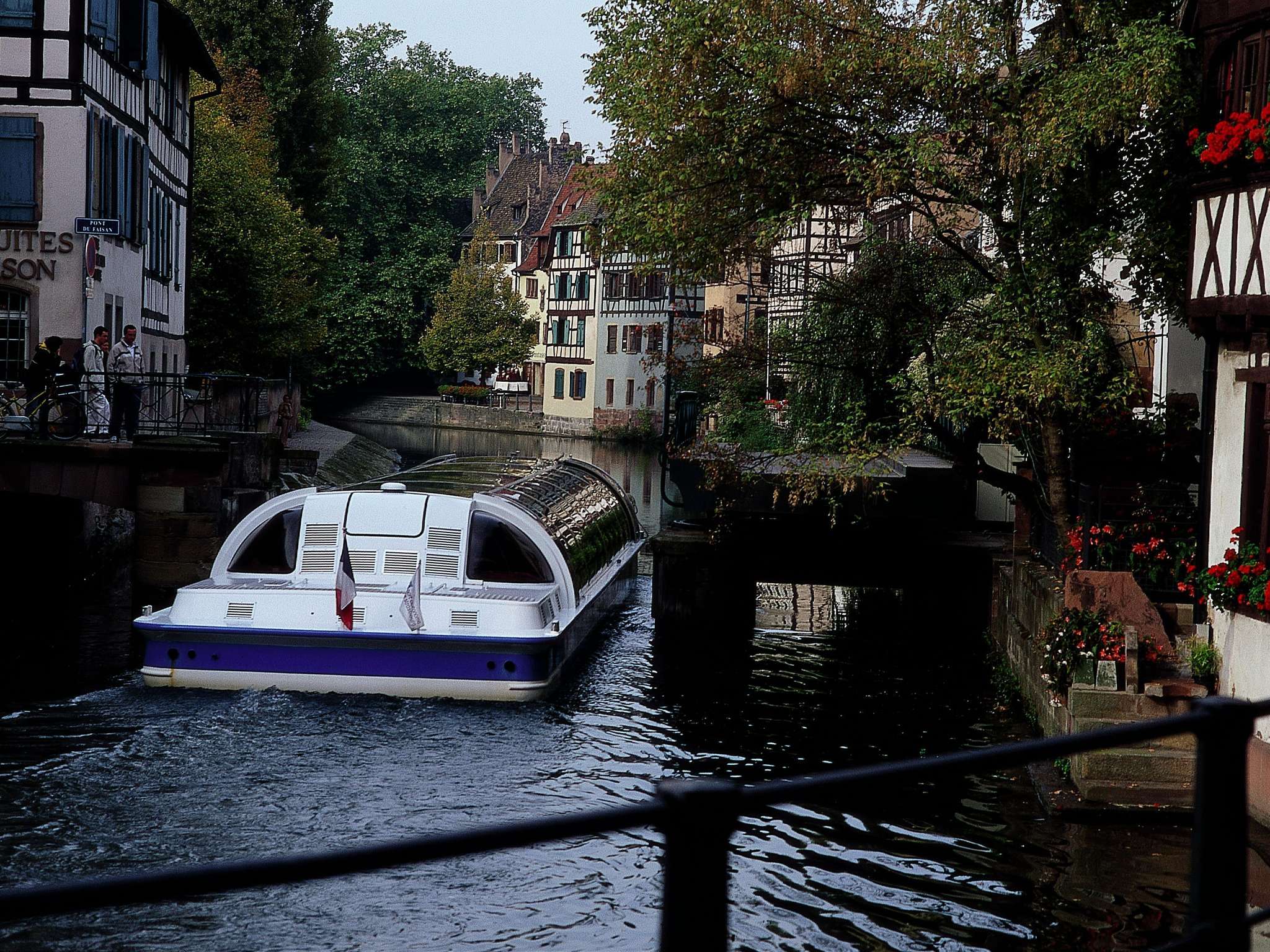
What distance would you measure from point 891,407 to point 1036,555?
2622 millimetres

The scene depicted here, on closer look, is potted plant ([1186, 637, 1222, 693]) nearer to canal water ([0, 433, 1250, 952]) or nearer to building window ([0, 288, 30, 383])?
canal water ([0, 433, 1250, 952])

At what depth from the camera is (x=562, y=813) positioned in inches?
414

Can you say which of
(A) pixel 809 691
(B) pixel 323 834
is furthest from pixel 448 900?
(A) pixel 809 691

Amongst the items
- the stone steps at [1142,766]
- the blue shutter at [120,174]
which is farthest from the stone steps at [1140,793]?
the blue shutter at [120,174]

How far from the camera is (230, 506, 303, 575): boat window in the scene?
15.8 meters

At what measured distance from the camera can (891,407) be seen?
57.1 ft

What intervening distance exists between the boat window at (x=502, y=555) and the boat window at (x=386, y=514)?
0.59 m

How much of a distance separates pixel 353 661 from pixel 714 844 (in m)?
12.3

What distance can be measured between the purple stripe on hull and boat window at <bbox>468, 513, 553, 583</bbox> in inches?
68.5

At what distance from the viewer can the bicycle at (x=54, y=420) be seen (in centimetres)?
1967

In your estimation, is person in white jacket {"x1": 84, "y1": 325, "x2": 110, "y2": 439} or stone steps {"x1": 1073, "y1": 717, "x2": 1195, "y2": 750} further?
person in white jacket {"x1": 84, "y1": 325, "x2": 110, "y2": 439}

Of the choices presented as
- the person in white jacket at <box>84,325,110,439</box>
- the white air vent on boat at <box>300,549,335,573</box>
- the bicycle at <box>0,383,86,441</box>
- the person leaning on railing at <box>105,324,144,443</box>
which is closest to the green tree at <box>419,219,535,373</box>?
the person leaning on railing at <box>105,324,144,443</box>

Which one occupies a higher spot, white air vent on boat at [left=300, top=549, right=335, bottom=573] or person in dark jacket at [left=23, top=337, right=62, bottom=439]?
person in dark jacket at [left=23, top=337, right=62, bottom=439]

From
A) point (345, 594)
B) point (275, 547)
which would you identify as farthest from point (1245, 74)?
point (275, 547)
